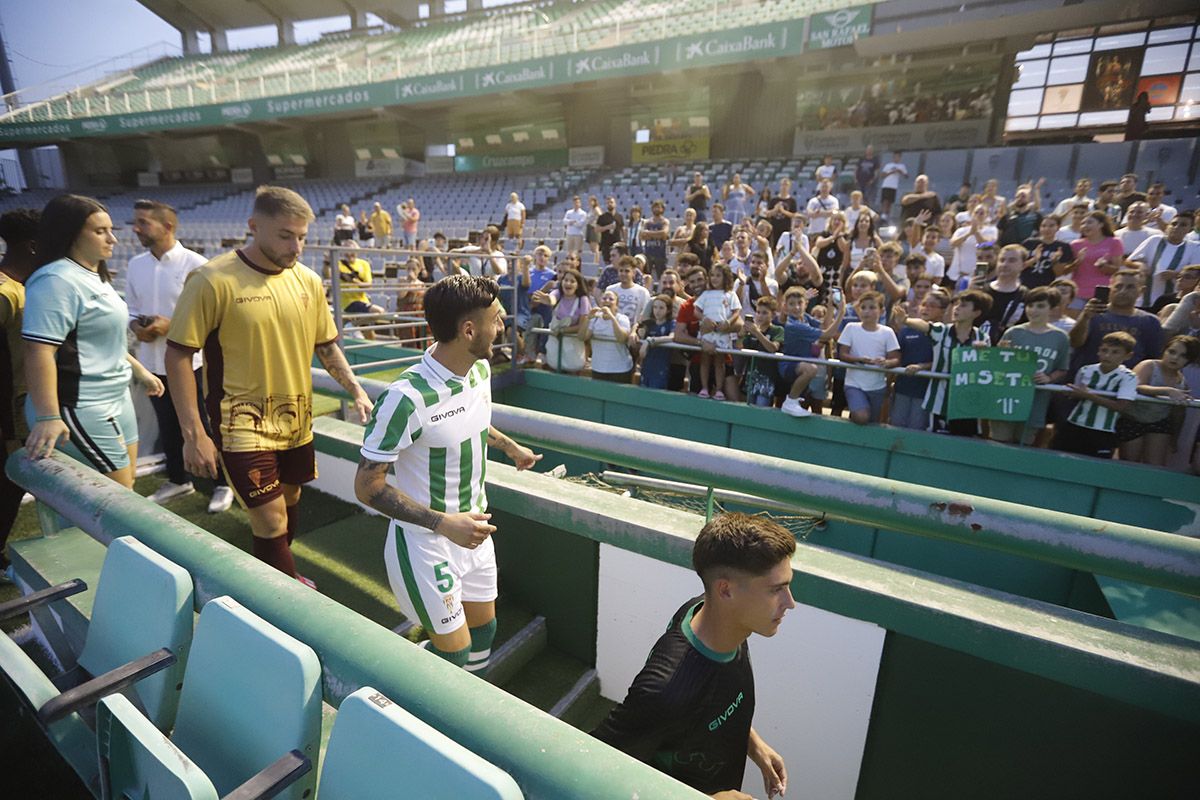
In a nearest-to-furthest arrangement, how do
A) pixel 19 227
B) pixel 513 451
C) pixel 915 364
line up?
pixel 513 451 → pixel 19 227 → pixel 915 364

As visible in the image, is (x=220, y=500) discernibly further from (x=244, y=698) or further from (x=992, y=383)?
(x=992, y=383)

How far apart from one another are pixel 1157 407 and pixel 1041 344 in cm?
84

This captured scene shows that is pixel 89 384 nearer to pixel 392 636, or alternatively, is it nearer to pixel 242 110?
pixel 392 636

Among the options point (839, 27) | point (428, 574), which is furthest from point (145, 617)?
point (839, 27)

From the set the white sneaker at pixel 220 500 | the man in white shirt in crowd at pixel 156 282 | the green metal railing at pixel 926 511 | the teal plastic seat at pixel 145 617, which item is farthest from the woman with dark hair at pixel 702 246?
the teal plastic seat at pixel 145 617

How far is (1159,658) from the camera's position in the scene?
1572 mm

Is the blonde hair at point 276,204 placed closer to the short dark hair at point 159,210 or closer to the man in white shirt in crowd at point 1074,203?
the short dark hair at point 159,210

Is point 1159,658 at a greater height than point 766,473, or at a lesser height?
lesser

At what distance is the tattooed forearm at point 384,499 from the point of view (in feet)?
6.02

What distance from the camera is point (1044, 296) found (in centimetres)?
→ 475

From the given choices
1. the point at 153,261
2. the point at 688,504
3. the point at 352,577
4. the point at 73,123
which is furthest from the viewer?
the point at 73,123

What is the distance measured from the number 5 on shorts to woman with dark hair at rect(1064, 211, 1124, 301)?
6.92 m

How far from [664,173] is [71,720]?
20.2 metres

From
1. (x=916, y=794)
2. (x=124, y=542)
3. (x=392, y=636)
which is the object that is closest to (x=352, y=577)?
(x=124, y=542)
